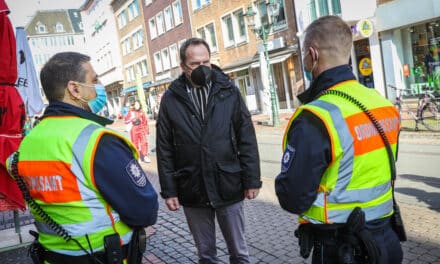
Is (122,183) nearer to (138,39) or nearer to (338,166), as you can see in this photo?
(338,166)

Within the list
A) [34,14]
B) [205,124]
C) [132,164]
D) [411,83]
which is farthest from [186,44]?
[34,14]

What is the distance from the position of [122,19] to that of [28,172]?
49.3 metres

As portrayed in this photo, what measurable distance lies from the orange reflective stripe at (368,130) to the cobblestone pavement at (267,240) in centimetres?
242

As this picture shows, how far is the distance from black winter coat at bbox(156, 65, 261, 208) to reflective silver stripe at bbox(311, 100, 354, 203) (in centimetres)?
121

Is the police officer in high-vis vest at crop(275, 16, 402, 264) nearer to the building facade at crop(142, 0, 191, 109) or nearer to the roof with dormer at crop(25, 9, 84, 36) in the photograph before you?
the building facade at crop(142, 0, 191, 109)

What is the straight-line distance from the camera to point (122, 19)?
48562mm

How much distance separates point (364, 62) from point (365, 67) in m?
0.23

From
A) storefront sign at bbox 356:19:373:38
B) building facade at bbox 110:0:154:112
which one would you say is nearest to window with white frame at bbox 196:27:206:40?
building facade at bbox 110:0:154:112

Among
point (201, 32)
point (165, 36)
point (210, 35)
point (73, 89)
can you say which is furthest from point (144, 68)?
point (73, 89)

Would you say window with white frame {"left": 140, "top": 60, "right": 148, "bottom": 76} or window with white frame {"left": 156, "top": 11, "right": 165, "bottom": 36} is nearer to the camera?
window with white frame {"left": 156, "top": 11, "right": 165, "bottom": 36}

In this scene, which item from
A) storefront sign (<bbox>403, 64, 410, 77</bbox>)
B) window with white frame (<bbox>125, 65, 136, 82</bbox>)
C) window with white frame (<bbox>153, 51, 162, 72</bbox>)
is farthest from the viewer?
window with white frame (<bbox>125, 65, 136, 82</bbox>)

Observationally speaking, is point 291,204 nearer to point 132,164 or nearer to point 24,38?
point 132,164

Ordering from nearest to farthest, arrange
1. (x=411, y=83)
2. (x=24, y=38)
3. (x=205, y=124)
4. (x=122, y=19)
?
(x=205, y=124), (x=24, y=38), (x=411, y=83), (x=122, y=19)

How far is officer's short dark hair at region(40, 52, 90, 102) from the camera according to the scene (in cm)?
226
